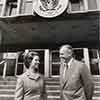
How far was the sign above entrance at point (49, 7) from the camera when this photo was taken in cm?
739

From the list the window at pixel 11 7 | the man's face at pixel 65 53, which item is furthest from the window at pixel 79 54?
the man's face at pixel 65 53

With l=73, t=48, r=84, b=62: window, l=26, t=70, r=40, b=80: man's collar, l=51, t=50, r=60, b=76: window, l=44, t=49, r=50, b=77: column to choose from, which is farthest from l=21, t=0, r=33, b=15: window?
l=26, t=70, r=40, b=80: man's collar

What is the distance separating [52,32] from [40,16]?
1.25 metres

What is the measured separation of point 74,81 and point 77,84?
0.06 m

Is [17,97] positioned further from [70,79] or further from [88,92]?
[88,92]

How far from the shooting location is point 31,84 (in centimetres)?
220

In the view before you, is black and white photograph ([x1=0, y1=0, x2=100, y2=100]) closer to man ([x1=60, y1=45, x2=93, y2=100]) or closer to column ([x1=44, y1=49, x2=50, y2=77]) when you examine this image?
column ([x1=44, y1=49, x2=50, y2=77])

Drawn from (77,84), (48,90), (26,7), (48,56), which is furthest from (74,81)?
(26,7)

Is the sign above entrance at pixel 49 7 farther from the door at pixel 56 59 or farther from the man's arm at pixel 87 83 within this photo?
the man's arm at pixel 87 83

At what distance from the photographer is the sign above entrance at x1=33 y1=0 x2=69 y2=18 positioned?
291 inches

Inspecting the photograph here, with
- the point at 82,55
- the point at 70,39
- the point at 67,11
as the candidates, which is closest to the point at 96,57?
the point at 82,55

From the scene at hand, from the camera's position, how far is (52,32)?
26.9ft

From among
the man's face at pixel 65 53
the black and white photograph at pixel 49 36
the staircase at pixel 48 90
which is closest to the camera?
the man's face at pixel 65 53

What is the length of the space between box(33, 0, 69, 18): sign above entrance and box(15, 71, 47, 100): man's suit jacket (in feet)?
18.1
